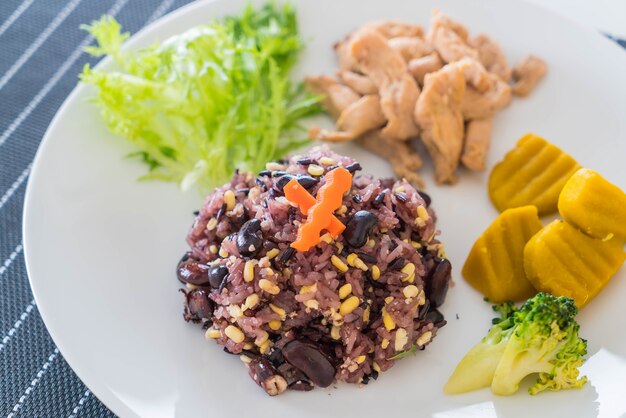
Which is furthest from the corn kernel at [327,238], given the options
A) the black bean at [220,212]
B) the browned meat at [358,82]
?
the browned meat at [358,82]

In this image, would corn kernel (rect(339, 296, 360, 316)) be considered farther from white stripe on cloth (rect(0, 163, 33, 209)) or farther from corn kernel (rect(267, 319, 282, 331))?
white stripe on cloth (rect(0, 163, 33, 209))

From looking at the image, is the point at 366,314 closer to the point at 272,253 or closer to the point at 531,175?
the point at 272,253

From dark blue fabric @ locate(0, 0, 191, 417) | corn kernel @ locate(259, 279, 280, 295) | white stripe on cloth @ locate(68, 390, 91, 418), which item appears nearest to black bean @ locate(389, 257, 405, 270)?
corn kernel @ locate(259, 279, 280, 295)

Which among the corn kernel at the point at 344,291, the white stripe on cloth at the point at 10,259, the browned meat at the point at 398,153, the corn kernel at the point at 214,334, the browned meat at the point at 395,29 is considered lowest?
the white stripe on cloth at the point at 10,259

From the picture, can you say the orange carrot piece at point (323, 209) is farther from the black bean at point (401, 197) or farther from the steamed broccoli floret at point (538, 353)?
the steamed broccoli floret at point (538, 353)

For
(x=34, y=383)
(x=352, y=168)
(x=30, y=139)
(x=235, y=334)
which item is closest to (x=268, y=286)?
(x=235, y=334)

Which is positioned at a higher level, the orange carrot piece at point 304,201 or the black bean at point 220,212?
the orange carrot piece at point 304,201
